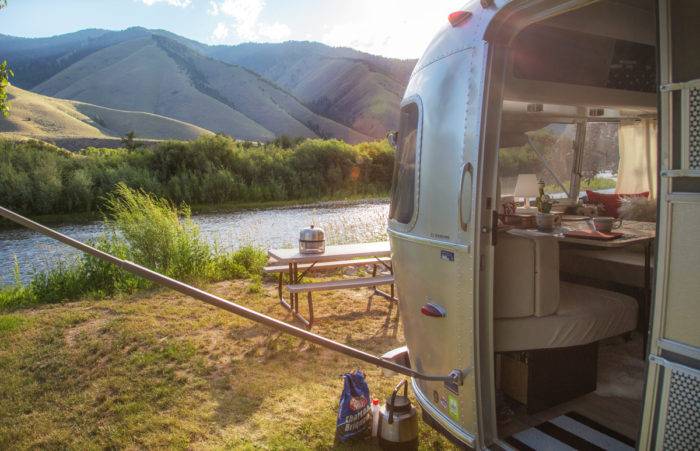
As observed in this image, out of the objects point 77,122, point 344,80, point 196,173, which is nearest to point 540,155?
point 196,173

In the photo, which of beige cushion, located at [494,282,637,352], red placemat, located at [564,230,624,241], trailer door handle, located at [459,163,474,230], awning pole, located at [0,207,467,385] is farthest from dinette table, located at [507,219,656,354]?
awning pole, located at [0,207,467,385]

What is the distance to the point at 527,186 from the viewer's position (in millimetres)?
5926

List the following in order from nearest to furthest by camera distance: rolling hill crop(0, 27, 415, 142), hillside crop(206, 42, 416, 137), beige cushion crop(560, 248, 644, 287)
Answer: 1. beige cushion crop(560, 248, 644, 287)
2. hillside crop(206, 42, 416, 137)
3. rolling hill crop(0, 27, 415, 142)

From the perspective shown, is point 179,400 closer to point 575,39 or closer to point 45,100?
point 575,39

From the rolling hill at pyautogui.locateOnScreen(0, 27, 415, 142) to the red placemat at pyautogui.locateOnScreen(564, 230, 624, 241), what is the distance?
74468 mm

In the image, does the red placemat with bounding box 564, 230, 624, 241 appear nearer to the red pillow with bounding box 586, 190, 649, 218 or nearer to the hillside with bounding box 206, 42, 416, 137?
the red pillow with bounding box 586, 190, 649, 218

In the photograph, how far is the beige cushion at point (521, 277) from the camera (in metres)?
3.16

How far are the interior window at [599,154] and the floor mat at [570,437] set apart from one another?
3.75 metres

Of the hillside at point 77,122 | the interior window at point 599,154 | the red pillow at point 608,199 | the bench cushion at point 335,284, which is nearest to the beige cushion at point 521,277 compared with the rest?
the bench cushion at point 335,284

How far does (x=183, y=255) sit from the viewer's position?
893 cm

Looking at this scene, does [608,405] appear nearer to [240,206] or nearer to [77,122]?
[240,206]

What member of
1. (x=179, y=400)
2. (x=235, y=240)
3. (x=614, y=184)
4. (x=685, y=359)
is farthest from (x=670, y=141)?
(x=235, y=240)

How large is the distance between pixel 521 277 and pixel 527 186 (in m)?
3.06

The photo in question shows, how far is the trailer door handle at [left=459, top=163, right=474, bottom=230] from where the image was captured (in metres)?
2.60
